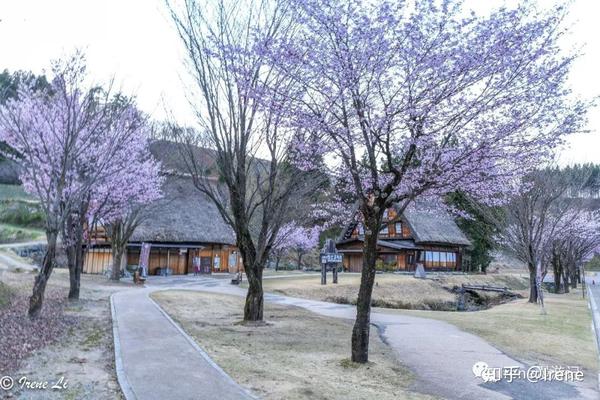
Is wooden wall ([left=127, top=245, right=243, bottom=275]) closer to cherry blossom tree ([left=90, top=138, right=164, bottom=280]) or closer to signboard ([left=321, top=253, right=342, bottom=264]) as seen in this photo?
cherry blossom tree ([left=90, top=138, right=164, bottom=280])

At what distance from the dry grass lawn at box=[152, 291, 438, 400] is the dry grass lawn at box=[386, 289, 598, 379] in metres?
3.41

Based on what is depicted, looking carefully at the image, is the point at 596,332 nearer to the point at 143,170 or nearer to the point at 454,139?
the point at 454,139

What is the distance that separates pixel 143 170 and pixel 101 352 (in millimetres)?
14522

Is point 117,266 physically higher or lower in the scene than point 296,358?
higher

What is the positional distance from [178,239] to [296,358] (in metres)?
29.6

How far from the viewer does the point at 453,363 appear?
9.43 m

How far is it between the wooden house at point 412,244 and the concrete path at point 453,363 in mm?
28690

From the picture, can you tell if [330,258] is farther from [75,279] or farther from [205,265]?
[205,265]

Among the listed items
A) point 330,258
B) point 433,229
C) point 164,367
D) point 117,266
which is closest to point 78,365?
point 164,367

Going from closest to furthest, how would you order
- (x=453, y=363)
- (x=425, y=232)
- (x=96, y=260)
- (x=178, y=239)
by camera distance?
1. (x=453, y=363)
2. (x=178, y=239)
3. (x=96, y=260)
4. (x=425, y=232)

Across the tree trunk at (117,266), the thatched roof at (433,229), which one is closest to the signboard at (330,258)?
the tree trunk at (117,266)

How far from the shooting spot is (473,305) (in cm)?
3077

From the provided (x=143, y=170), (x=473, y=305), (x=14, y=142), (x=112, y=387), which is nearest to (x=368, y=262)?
(x=112, y=387)

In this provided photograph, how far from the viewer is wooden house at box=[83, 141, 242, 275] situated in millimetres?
36469
